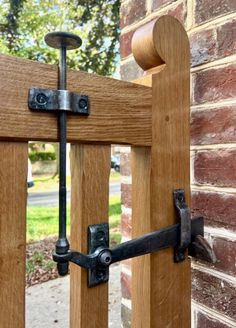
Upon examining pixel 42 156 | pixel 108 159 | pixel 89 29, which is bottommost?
pixel 108 159

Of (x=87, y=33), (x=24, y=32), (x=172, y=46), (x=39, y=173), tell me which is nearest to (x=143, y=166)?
(x=172, y=46)

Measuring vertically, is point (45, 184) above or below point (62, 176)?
below

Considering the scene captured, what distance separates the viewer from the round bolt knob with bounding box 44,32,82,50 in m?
0.53

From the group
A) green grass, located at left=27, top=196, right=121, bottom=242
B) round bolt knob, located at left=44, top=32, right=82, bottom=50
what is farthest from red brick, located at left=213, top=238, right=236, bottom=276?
green grass, located at left=27, top=196, right=121, bottom=242

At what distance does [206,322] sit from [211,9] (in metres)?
0.71

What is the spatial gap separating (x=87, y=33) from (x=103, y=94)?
11.0 ft

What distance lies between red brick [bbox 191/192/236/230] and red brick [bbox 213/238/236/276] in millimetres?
35

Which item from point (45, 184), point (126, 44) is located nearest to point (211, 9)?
point (126, 44)

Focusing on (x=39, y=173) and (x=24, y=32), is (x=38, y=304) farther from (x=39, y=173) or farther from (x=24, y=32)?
(x=39, y=173)

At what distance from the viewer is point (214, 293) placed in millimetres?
784

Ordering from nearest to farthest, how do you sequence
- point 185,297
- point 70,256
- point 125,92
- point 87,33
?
point 70,256 < point 125,92 < point 185,297 < point 87,33

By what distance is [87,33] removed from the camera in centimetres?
367

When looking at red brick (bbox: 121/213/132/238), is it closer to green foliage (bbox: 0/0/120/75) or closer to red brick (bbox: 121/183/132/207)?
red brick (bbox: 121/183/132/207)

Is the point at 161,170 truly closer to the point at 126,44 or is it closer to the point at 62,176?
the point at 62,176
